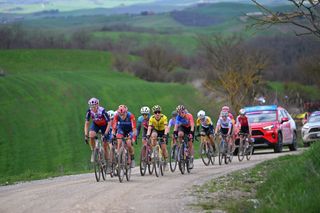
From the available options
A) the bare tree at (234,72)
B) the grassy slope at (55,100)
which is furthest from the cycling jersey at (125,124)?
the bare tree at (234,72)

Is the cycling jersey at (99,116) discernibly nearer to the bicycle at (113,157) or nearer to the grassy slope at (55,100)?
the bicycle at (113,157)

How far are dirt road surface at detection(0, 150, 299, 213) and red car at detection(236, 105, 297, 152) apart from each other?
11.3 meters

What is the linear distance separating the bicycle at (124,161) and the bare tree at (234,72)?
1404 inches

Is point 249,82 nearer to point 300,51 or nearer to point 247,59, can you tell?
point 247,59

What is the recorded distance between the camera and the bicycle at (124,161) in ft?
67.7

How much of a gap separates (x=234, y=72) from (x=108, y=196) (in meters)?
44.8

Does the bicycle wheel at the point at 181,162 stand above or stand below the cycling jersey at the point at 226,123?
below

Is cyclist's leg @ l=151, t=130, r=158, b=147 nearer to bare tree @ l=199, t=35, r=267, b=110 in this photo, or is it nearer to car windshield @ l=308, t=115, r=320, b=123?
car windshield @ l=308, t=115, r=320, b=123

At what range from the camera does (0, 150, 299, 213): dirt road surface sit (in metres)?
14.7

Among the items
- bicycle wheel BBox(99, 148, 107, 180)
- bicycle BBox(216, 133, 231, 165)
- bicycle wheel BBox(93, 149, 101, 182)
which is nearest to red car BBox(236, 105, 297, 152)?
bicycle BBox(216, 133, 231, 165)

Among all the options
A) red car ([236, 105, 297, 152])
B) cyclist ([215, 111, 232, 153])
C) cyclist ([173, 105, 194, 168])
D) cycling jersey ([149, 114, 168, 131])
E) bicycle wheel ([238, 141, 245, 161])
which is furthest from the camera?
red car ([236, 105, 297, 152])

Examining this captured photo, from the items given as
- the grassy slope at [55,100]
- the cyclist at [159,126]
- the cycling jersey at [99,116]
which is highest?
the cycling jersey at [99,116]

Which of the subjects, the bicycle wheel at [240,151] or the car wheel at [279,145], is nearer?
the bicycle wheel at [240,151]

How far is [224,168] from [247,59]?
3855cm
